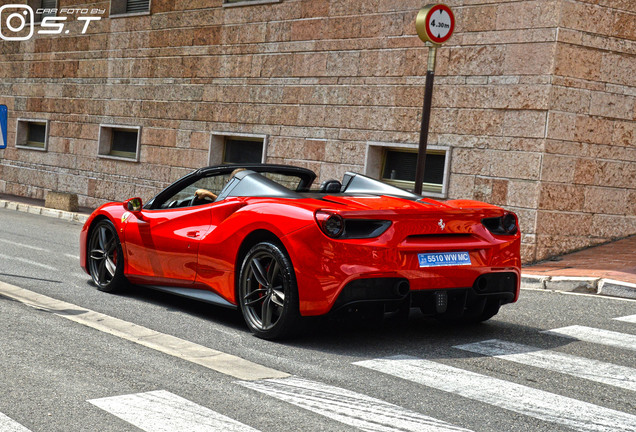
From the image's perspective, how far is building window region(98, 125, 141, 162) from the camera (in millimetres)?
20094

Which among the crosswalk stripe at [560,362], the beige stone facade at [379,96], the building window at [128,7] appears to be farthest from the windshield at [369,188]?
the building window at [128,7]

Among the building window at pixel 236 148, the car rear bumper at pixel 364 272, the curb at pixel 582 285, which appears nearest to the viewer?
the car rear bumper at pixel 364 272

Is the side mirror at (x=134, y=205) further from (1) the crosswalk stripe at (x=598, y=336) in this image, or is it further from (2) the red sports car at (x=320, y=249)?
(1) the crosswalk stripe at (x=598, y=336)

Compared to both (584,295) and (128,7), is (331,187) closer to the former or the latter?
(584,295)

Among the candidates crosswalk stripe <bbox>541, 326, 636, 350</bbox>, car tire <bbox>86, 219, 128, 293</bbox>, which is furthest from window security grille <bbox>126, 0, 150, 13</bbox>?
crosswalk stripe <bbox>541, 326, 636, 350</bbox>

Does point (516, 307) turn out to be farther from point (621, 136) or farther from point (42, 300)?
point (621, 136)

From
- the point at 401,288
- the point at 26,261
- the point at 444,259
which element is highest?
the point at 444,259

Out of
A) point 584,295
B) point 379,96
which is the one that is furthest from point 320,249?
point 379,96

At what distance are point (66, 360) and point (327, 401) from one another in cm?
180

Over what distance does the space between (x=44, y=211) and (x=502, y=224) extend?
15.0 meters

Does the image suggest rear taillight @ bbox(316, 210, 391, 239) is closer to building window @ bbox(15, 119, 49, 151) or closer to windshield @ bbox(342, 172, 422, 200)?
windshield @ bbox(342, 172, 422, 200)

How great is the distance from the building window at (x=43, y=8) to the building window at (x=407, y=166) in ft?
42.2

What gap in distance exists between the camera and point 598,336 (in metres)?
6.80

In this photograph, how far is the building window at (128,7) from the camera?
2012 cm
